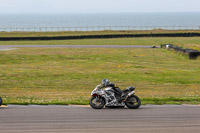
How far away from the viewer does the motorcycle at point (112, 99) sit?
41.6 ft

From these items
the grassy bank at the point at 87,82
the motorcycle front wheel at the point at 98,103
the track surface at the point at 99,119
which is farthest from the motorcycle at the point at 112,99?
the grassy bank at the point at 87,82

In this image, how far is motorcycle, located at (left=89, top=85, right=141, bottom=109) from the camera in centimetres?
1269

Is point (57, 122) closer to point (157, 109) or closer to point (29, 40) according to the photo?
point (157, 109)

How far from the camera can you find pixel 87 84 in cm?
2062

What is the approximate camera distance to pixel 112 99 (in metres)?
12.8

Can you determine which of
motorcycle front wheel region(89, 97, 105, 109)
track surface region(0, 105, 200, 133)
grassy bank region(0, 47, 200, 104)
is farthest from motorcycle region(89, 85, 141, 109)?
grassy bank region(0, 47, 200, 104)

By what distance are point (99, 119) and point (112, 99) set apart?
1840 mm

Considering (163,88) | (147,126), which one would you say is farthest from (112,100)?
(163,88)

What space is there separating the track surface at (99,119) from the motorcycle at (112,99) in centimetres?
22

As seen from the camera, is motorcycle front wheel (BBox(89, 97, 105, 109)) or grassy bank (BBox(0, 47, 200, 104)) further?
grassy bank (BBox(0, 47, 200, 104))

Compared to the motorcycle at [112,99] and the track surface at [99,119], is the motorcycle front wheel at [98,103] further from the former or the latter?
the track surface at [99,119]

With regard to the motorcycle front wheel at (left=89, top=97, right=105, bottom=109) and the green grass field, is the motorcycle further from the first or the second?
the green grass field

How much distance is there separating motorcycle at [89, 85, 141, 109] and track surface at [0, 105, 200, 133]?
0.22 m

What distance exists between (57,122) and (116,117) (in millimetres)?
2004
